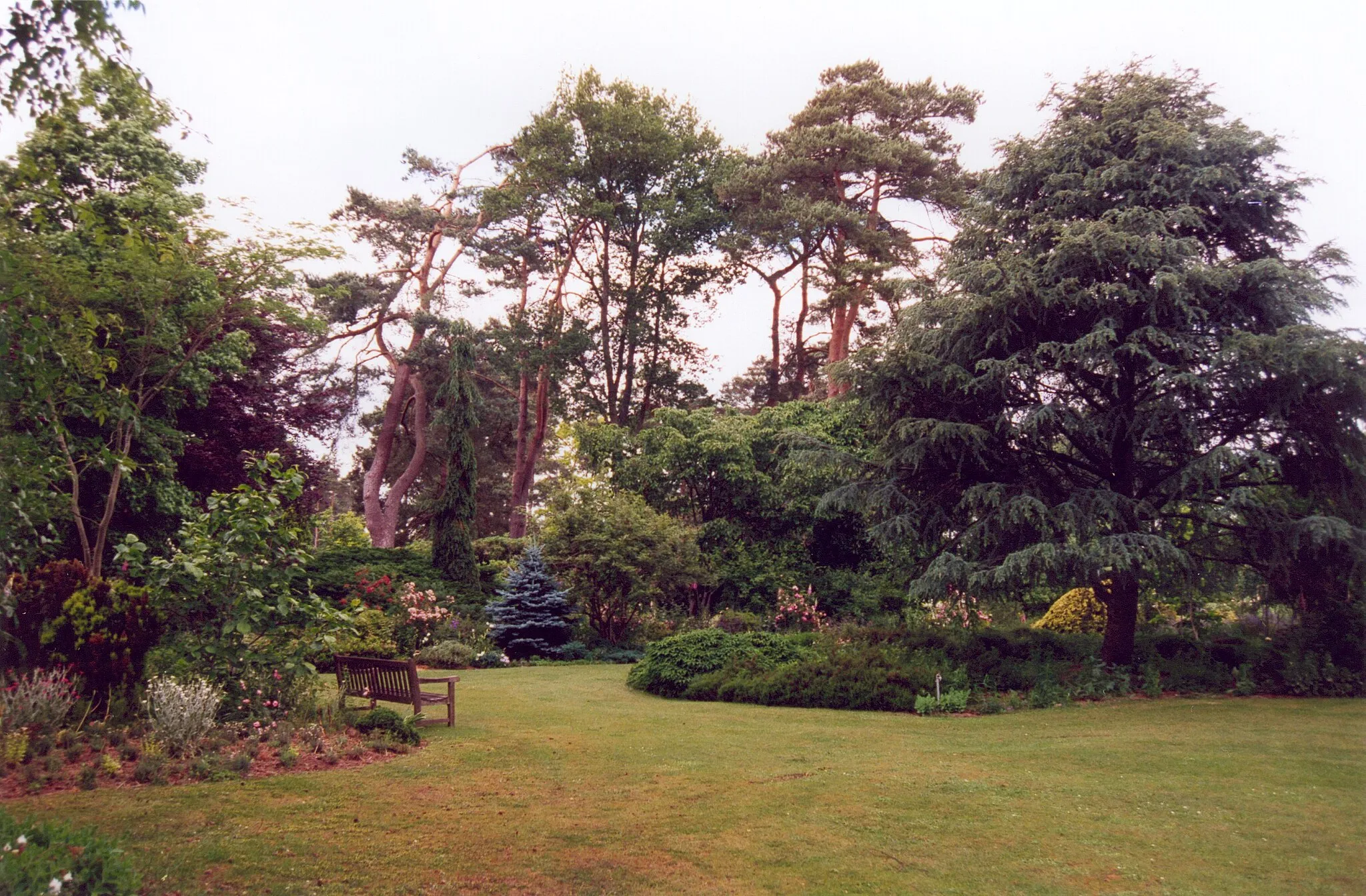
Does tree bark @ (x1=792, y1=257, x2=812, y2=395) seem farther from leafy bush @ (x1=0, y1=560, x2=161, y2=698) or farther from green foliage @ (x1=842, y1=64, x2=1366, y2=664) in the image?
leafy bush @ (x1=0, y1=560, x2=161, y2=698)

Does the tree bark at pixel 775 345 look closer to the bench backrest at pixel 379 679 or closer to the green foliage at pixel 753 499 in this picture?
the green foliage at pixel 753 499

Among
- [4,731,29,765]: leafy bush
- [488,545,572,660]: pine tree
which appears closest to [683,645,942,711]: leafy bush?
[488,545,572,660]: pine tree

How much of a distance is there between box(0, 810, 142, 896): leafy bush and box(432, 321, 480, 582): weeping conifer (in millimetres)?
16008

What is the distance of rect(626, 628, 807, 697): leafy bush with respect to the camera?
41.4 feet

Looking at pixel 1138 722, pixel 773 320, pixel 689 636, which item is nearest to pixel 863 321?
pixel 773 320

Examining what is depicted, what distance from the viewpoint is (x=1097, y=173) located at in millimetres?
12945

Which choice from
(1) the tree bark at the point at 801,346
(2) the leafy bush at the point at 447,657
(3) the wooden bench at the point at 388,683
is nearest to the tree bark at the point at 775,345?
(1) the tree bark at the point at 801,346

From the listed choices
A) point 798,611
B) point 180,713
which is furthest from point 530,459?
point 180,713

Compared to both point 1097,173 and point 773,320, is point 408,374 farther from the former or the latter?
point 1097,173

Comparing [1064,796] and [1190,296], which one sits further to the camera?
[1190,296]

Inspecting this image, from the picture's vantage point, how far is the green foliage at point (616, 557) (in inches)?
688

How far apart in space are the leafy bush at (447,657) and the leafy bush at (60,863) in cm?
1152

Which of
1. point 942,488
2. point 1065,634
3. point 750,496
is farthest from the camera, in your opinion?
point 750,496

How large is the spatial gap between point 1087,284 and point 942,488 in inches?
148
